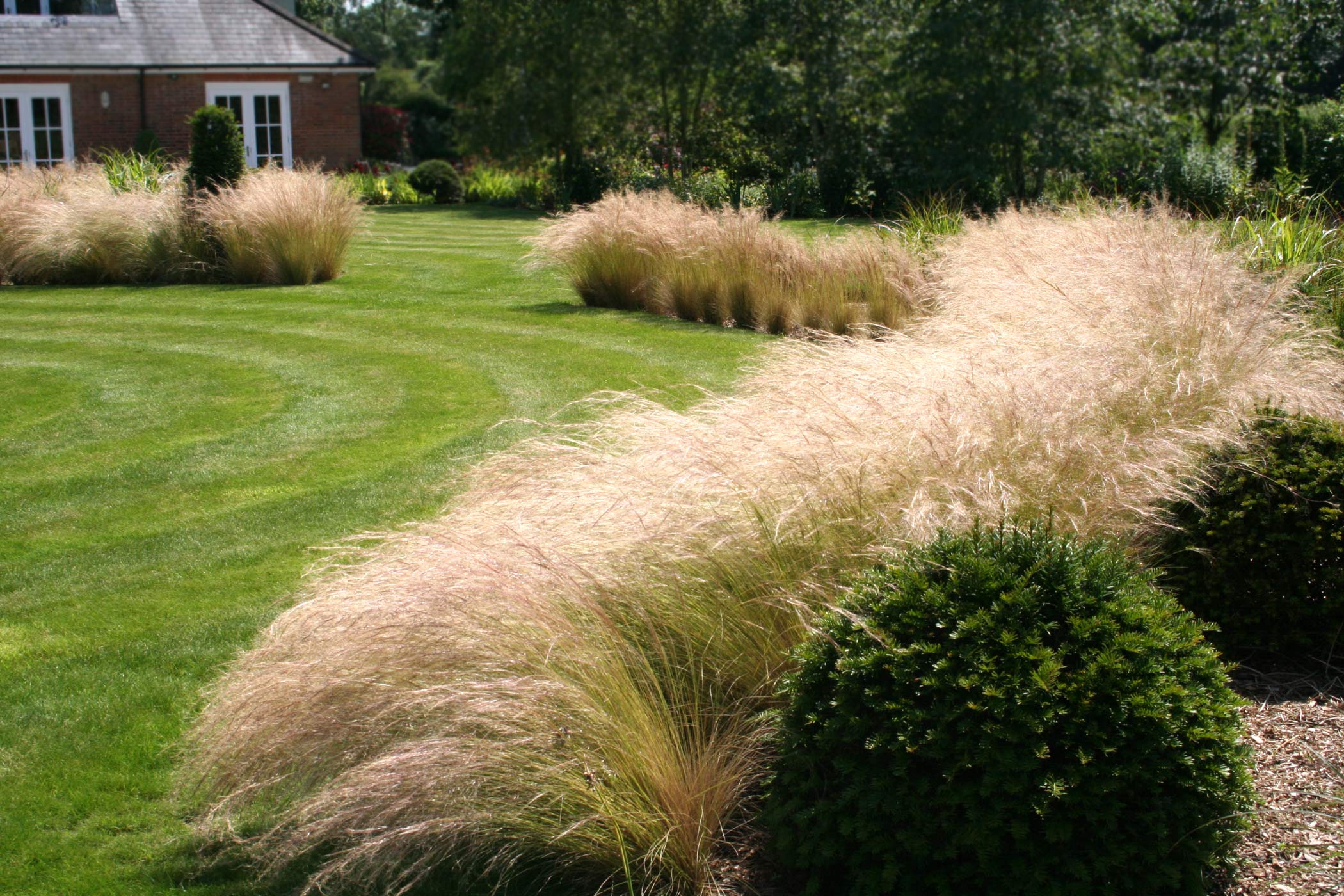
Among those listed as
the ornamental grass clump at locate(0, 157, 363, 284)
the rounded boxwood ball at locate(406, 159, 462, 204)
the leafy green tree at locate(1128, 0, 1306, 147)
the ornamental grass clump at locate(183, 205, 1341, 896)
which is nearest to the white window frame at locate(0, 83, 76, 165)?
the rounded boxwood ball at locate(406, 159, 462, 204)

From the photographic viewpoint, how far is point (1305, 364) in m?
5.05

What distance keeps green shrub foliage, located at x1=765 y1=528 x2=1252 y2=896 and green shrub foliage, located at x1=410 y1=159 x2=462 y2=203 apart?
24.8 metres

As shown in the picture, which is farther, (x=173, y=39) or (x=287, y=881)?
(x=173, y=39)

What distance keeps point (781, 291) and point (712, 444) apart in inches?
269

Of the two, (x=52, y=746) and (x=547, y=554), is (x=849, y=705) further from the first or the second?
(x=52, y=746)

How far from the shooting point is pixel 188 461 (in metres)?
7.00

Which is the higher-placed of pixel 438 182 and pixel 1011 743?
pixel 438 182

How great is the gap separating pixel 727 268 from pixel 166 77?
65.7ft

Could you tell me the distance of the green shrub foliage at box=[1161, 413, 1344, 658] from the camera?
12.7 ft

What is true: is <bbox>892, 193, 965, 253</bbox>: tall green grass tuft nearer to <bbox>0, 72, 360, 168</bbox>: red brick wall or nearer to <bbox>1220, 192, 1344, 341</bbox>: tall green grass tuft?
<bbox>1220, 192, 1344, 341</bbox>: tall green grass tuft

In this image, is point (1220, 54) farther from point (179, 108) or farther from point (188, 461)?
point (188, 461)

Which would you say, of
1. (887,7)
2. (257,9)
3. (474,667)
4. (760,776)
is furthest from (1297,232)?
(257,9)

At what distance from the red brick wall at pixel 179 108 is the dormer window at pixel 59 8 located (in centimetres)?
188

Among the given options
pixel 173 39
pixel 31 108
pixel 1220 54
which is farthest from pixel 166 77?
pixel 1220 54
